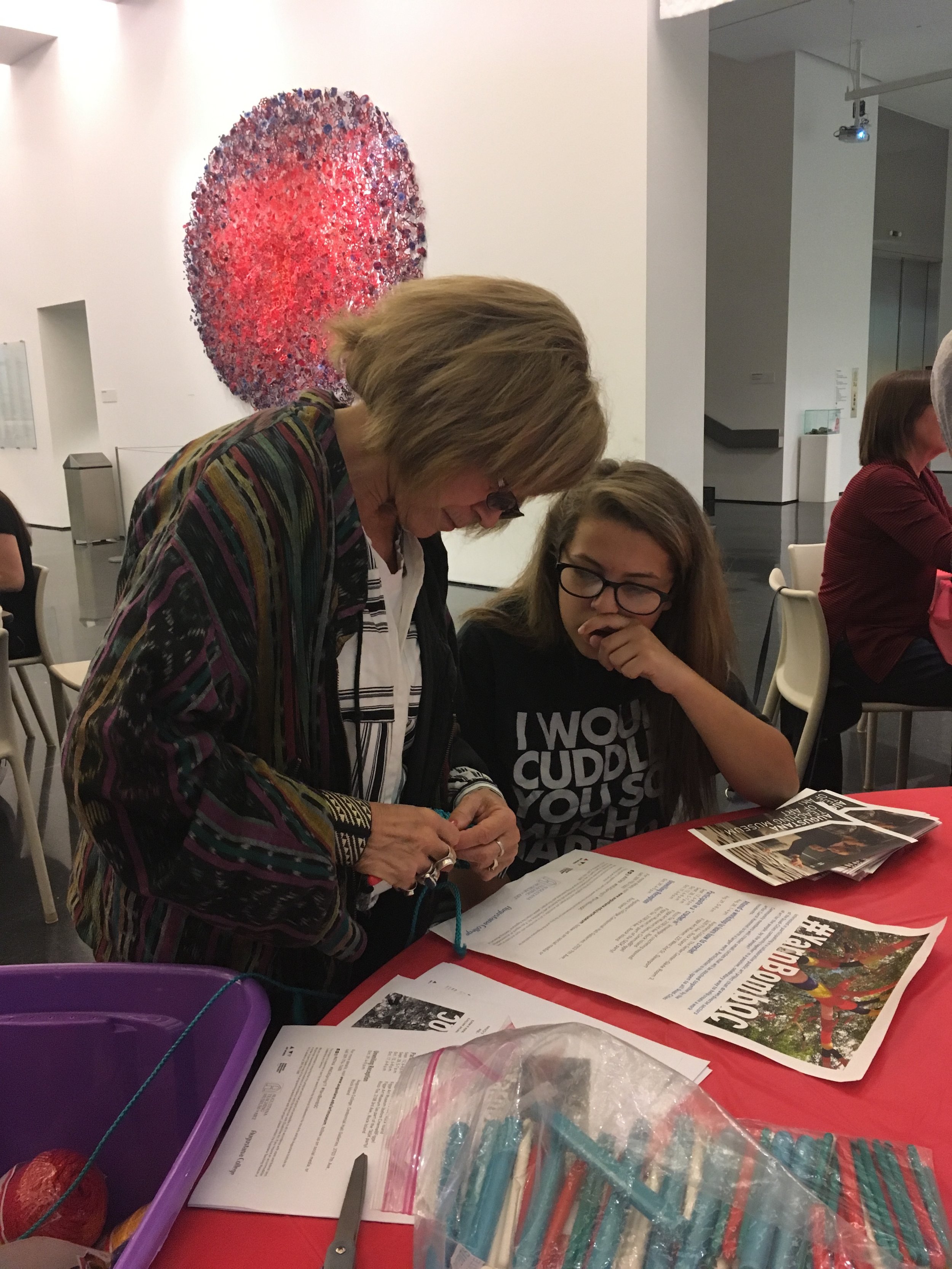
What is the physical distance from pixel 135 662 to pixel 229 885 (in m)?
0.21

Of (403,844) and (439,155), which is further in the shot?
(439,155)

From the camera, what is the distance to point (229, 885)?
2.73ft

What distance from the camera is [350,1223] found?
64 centimetres

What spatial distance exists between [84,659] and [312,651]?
4123 mm

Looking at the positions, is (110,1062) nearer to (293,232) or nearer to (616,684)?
(616,684)

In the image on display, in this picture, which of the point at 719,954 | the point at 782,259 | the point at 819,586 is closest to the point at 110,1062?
the point at 719,954

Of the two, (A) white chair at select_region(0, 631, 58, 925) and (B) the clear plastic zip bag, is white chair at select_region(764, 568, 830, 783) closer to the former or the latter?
(A) white chair at select_region(0, 631, 58, 925)

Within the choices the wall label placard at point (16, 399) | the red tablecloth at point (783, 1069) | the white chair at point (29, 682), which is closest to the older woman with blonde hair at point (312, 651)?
the red tablecloth at point (783, 1069)

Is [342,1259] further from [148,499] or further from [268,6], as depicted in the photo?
[268,6]

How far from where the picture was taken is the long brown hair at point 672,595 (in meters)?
1.42

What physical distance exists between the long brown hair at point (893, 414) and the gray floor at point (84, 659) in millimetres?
645

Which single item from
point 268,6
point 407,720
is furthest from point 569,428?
point 268,6

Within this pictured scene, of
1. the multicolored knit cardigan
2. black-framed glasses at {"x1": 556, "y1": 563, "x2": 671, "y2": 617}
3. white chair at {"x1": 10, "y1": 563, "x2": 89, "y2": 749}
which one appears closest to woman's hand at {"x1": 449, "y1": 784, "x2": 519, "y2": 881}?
the multicolored knit cardigan

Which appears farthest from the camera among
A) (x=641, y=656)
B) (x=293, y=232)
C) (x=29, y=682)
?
(x=293, y=232)
